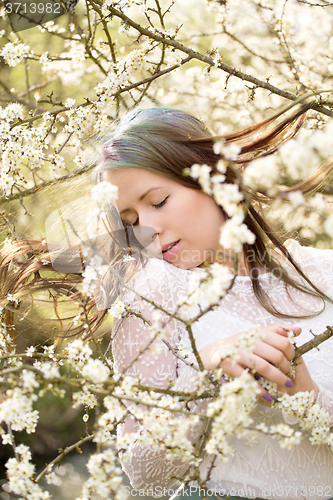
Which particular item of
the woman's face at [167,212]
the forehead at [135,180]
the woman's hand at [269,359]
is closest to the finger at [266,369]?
the woman's hand at [269,359]

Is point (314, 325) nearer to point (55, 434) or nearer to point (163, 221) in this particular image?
point (163, 221)

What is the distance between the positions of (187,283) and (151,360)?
341 millimetres

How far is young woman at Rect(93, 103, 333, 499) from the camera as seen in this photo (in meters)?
1.35

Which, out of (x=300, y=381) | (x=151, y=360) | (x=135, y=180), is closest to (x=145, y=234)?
(x=135, y=180)

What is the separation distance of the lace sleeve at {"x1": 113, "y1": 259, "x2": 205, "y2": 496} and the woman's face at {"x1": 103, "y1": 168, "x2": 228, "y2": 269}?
0.39 ft

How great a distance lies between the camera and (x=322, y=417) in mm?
915

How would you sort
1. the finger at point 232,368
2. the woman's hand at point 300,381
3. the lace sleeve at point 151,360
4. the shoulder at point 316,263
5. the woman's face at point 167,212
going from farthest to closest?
the shoulder at point 316,263
the woman's face at point 167,212
the lace sleeve at point 151,360
the woman's hand at point 300,381
the finger at point 232,368

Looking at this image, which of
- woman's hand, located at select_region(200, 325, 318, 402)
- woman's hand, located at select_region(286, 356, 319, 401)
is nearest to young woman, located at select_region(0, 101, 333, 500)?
woman's hand, located at select_region(286, 356, 319, 401)

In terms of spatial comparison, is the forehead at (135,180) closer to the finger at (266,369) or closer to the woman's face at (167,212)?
the woman's face at (167,212)

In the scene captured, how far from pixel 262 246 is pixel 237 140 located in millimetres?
466

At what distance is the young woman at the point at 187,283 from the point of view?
4.42 feet

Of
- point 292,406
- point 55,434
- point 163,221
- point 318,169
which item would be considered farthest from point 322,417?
point 55,434

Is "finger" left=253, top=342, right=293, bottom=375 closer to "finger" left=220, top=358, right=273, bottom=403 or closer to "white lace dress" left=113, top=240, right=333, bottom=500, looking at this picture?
"finger" left=220, top=358, right=273, bottom=403

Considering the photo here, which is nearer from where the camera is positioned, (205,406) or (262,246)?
(205,406)
